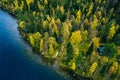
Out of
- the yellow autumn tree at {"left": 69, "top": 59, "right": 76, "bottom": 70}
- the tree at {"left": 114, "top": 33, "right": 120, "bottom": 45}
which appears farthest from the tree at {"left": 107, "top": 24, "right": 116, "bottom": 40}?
the yellow autumn tree at {"left": 69, "top": 59, "right": 76, "bottom": 70}

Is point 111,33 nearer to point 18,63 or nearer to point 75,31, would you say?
point 75,31

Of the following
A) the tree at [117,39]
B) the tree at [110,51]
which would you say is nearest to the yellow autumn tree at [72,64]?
the tree at [110,51]

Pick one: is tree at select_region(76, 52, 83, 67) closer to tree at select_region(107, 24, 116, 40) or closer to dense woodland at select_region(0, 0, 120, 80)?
dense woodland at select_region(0, 0, 120, 80)

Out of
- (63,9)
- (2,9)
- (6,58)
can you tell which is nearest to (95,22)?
(63,9)

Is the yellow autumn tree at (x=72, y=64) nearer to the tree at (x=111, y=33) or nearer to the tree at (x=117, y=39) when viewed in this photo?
the tree at (x=117, y=39)

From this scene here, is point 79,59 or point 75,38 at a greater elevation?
point 75,38

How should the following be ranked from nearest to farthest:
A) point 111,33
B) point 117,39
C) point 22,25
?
point 117,39, point 111,33, point 22,25

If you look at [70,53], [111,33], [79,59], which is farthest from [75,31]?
[79,59]
